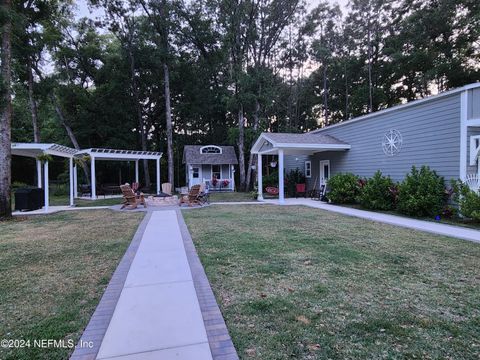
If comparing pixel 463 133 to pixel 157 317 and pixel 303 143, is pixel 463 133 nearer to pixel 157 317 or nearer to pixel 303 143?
pixel 303 143

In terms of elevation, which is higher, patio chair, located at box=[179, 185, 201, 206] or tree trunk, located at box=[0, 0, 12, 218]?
tree trunk, located at box=[0, 0, 12, 218]

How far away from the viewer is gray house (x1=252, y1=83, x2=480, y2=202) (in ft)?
26.8

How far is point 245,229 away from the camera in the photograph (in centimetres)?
739

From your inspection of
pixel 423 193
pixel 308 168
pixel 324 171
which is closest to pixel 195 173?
pixel 308 168

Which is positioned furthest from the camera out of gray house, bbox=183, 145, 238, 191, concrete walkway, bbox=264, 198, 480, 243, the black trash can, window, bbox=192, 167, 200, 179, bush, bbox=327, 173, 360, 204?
window, bbox=192, 167, 200, 179

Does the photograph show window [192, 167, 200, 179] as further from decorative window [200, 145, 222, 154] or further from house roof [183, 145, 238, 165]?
decorative window [200, 145, 222, 154]

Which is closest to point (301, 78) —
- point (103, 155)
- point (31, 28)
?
point (103, 155)

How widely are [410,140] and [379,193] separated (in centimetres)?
222

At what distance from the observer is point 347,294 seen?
3439 mm

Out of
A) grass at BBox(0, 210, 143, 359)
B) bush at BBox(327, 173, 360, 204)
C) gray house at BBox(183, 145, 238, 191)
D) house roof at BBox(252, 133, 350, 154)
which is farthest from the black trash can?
bush at BBox(327, 173, 360, 204)

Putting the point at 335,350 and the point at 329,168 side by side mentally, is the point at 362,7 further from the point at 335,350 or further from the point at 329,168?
the point at 335,350

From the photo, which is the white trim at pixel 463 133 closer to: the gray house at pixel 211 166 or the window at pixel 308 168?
the window at pixel 308 168

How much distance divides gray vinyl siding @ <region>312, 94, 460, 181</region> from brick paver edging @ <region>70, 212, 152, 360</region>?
9587 mm

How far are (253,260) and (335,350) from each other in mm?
2493
